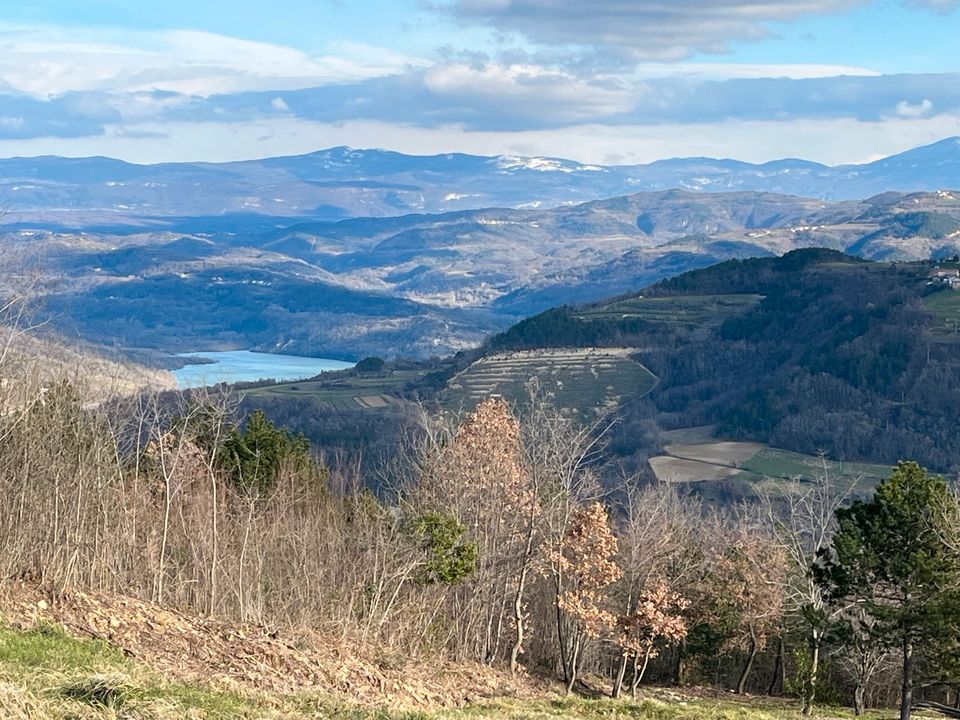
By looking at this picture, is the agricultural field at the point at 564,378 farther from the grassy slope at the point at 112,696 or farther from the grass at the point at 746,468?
the grassy slope at the point at 112,696

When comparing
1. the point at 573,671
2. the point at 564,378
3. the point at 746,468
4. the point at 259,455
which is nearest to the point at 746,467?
the point at 746,468

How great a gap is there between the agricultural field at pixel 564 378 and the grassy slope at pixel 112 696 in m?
104

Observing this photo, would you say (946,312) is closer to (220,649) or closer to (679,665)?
(679,665)

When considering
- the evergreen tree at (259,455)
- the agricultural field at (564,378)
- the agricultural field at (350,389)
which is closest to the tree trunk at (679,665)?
the evergreen tree at (259,455)

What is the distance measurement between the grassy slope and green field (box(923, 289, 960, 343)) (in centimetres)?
12420

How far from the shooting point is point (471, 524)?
109 feet

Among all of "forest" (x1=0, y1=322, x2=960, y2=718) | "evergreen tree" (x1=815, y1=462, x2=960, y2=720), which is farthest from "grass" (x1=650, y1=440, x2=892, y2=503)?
"evergreen tree" (x1=815, y1=462, x2=960, y2=720)

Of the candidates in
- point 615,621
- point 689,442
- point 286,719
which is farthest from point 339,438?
point 286,719

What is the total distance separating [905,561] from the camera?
92.4 feet

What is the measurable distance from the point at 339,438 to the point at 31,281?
272ft

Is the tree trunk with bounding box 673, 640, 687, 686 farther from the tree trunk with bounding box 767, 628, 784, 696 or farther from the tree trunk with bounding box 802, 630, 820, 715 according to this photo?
the tree trunk with bounding box 802, 630, 820, 715

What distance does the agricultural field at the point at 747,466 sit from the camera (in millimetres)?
96500

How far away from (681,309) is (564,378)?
1642 inches

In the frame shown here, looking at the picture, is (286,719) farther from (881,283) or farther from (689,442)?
(881,283)
